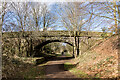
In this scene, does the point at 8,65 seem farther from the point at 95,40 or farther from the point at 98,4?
the point at 95,40

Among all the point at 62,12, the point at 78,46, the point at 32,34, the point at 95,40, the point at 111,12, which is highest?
the point at 62,12

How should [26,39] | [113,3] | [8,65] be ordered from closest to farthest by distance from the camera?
[8,65], [113,3], [26,39]

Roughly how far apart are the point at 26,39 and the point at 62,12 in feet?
23.7

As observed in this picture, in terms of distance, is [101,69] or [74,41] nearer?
[101,69]

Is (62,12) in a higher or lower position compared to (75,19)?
higher

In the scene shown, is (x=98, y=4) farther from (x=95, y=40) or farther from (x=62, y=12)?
(x=95, y=40)

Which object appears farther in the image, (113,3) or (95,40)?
(95,40)

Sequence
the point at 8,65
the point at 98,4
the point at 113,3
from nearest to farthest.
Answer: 1. the point at 8,65
2. the point at 113,3
3. the point at 98,4

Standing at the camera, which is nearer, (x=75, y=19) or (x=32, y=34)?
(x=75, y=19)

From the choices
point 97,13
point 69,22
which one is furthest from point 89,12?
point 69,22

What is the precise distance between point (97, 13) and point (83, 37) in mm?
9209

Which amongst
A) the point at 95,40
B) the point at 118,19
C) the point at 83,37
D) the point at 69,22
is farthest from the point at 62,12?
the point at 118,19

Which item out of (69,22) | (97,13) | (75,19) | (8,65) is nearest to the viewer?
(8,65)

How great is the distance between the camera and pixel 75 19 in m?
11.2
